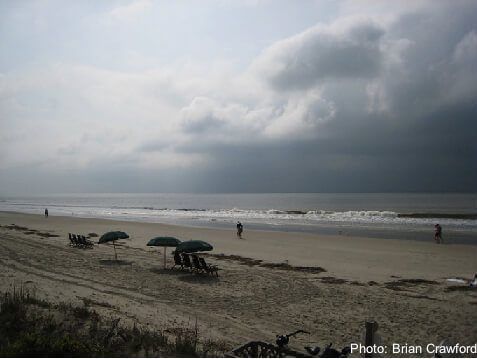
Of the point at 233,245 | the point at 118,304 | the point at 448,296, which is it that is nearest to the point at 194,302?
the point at 118,304

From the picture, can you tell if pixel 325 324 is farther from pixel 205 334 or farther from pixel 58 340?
pixel 58 340

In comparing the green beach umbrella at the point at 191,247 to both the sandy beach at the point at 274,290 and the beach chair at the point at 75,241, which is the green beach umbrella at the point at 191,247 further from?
the beach chair at the point at 75,241

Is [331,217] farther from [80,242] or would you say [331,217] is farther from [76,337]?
[76,337]

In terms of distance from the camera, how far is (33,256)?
58.5 ft

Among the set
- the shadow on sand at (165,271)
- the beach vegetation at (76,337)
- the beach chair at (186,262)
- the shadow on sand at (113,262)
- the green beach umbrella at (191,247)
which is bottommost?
the shadow on sand at (165,271)

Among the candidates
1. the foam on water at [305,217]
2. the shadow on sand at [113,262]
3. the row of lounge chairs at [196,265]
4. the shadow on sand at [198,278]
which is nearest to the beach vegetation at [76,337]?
the shadow on sand at [198,278]

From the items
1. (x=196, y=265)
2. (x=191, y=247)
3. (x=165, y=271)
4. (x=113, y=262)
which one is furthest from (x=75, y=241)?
(x=196, y=265)

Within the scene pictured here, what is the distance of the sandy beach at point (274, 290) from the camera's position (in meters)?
9.00

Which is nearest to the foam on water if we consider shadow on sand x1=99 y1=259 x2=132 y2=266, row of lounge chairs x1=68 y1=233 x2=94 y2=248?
row of lounge chairs x1=68 y1=233 x2=94 y2=248

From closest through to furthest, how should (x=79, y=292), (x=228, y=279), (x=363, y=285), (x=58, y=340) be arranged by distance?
(x=58, y=340) → (x=79, y=292) → (x=363, y=285) → (x=228, y=279)

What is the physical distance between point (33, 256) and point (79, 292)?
821cm

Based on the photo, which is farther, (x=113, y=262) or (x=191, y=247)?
(x=113, y=262)

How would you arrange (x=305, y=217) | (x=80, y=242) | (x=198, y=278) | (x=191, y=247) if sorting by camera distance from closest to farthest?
1. (x=198, y=278)
2. (x=191, y=247)
3. (x=80, y=242)
4. (x=305, y=217)

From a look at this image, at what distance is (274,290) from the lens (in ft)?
42.2
